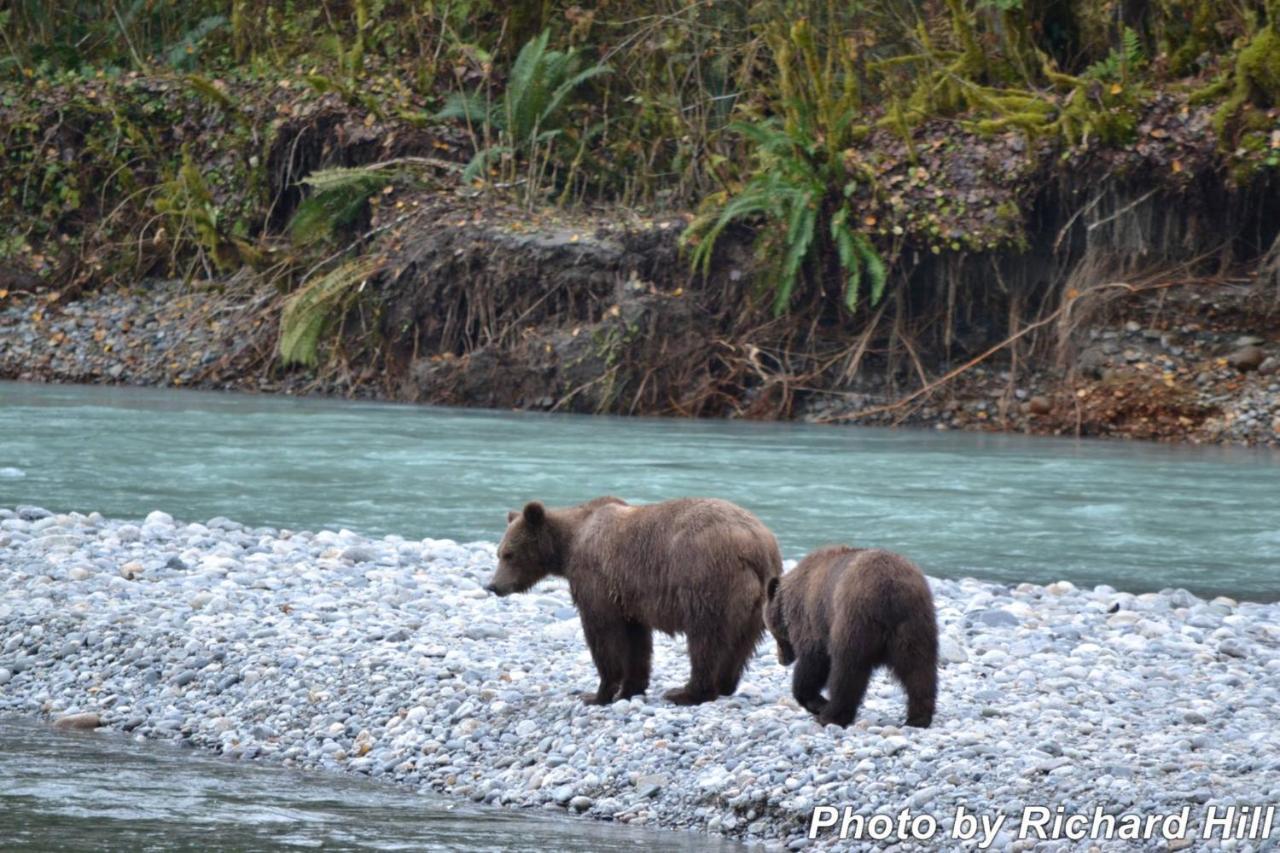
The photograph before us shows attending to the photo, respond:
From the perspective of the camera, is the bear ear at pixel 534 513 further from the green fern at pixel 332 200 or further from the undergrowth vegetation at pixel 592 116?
the green fern at pixel 332 200

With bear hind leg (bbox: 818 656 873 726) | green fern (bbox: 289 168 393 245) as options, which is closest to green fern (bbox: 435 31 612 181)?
green fern (bbox: 289 168 393 245)

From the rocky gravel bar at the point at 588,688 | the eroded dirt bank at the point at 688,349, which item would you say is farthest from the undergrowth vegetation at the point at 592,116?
the rocky gravel bar at the point at 588,688

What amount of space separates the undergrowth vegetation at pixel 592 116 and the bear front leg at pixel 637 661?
12.4 m

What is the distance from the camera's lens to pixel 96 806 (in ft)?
17.0

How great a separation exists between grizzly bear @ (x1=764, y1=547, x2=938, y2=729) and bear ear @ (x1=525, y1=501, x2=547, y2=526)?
3.50ft

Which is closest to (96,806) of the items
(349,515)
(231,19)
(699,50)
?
(349,515)

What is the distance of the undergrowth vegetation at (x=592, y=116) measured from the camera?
61.8 feet

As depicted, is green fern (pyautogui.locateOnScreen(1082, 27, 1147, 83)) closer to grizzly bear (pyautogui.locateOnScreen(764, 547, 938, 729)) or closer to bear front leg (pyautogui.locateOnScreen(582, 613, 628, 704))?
bear front leg (pyautogui.locateOnScreen(582, 613, 628, 704))

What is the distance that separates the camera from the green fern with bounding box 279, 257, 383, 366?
826 inches

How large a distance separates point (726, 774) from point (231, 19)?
76.0 feet

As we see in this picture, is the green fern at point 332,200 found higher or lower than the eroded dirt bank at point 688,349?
higher

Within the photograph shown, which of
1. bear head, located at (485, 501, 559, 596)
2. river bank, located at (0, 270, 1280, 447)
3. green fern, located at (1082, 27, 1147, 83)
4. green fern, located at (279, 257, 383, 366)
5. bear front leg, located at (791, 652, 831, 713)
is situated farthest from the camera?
green fern, located at (279, 257, 383, 366)

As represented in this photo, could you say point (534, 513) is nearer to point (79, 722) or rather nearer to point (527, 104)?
point (79, 722)

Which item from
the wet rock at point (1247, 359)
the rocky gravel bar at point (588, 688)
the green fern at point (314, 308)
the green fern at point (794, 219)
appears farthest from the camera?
the green fern at point (314, 308)
